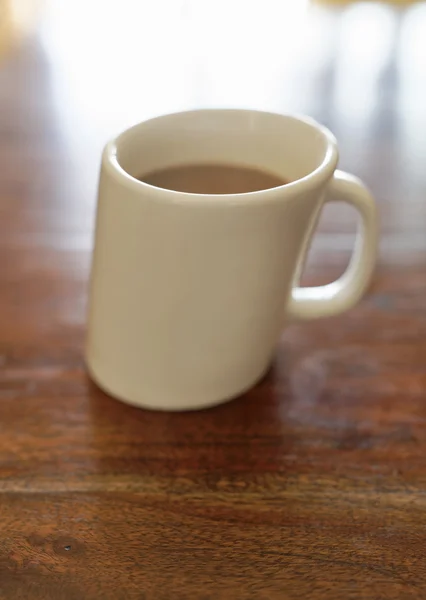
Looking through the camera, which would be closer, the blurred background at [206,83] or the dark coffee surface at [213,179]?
the dark coffee surface at [213,179]

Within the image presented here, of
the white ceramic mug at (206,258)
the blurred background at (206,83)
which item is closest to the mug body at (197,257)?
the white ceramic mug at (206,258)

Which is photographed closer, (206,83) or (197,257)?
(197,257)

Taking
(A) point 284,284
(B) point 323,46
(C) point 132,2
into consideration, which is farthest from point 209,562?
(C) point 132,2

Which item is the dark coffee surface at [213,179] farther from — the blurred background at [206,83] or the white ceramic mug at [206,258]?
the blurred background at [206,83]

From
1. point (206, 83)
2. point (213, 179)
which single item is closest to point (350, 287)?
point (213, 179)

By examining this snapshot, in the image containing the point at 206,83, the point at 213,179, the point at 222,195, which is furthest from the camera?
the point at 206,83

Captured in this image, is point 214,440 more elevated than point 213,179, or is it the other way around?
point 213,179

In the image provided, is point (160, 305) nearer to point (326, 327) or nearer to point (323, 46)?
point (326, 327)

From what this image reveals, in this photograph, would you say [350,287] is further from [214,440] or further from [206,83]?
[206,83]
